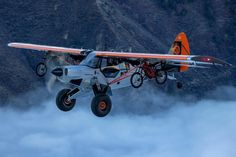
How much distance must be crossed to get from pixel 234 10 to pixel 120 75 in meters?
60.6

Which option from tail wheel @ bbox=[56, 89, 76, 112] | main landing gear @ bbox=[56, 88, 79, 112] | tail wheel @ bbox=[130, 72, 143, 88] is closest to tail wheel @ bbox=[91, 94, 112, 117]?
tail wheel @ bbox=[130, 72, 143, 88]

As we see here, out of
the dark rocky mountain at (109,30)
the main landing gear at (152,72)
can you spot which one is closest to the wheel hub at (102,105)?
the main landing gear at (152,72)

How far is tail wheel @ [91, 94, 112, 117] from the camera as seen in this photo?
56.5 metres

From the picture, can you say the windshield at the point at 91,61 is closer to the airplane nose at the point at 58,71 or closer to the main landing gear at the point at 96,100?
the main landing gear at the point at 96,100

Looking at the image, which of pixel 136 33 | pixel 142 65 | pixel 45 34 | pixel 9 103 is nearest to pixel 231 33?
pixel 136 33

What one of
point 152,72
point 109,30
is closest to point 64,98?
point 152,72

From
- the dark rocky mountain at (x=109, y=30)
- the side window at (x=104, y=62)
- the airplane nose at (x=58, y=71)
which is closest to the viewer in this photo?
the airplane nose at (x=58, y=71)

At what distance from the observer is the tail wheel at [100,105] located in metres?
56.5

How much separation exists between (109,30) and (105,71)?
141ft

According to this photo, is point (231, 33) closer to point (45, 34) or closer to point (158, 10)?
point (158, 10)

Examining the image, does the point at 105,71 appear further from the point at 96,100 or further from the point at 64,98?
the point at 64,98

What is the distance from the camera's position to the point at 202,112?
102m

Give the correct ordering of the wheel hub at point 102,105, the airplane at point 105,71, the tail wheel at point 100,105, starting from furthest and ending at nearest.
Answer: the wheel hub at point 102,105 < the tail wheel at point 100,105 < the airplane at point 105,71

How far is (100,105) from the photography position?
186 ft
